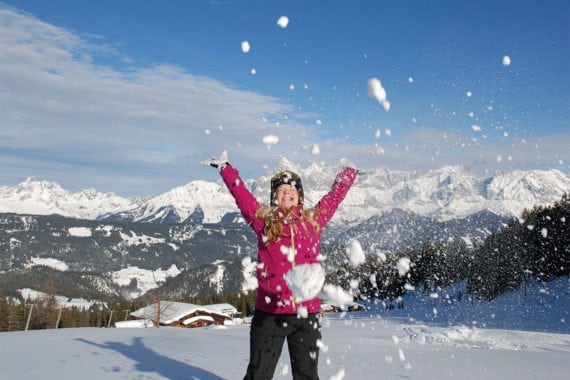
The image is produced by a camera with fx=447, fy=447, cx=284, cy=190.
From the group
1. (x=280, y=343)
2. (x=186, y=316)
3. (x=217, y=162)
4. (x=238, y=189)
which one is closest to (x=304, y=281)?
(x=280, y=343)

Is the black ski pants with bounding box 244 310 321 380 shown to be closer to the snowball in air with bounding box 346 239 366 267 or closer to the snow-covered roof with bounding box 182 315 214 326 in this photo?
the snowball in air with bounding box 346 239 366 267

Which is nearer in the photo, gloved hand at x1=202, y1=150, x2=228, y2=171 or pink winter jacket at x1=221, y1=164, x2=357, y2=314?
pink winter jacket at x1=221, y1=164, x2=357, y2=314

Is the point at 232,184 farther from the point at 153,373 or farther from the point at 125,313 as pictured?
the point at 125,313

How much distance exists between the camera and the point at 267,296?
4793mm

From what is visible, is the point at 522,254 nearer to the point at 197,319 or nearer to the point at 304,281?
the point at 197,319

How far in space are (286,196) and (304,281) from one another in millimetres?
972

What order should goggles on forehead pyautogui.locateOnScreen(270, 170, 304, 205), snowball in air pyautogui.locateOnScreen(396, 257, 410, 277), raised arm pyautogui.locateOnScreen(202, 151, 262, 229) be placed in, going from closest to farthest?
raised arm pyautogui.locateOnScreen(202, 151, 262, 229) < goggles on forehead pyautogui.locateOnScreen(270, 170, 304, 205) < snowball in air pyautogui.locateOnScreen(396, 257, 410, 277)

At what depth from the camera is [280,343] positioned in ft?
15.8

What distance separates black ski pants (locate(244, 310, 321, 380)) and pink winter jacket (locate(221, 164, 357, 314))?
0.37ft

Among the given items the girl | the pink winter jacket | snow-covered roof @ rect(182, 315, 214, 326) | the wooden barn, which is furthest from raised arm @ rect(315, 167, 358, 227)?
snow-covered roof @ rect(182, 315, 214, 326)

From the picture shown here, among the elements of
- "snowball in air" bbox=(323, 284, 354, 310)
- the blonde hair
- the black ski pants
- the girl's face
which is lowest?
the black ski pants

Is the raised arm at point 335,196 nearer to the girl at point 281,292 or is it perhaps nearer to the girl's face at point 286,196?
the girl at point 281,292

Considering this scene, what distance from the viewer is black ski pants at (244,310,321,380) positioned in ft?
15.5

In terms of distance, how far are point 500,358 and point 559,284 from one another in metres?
45.9
